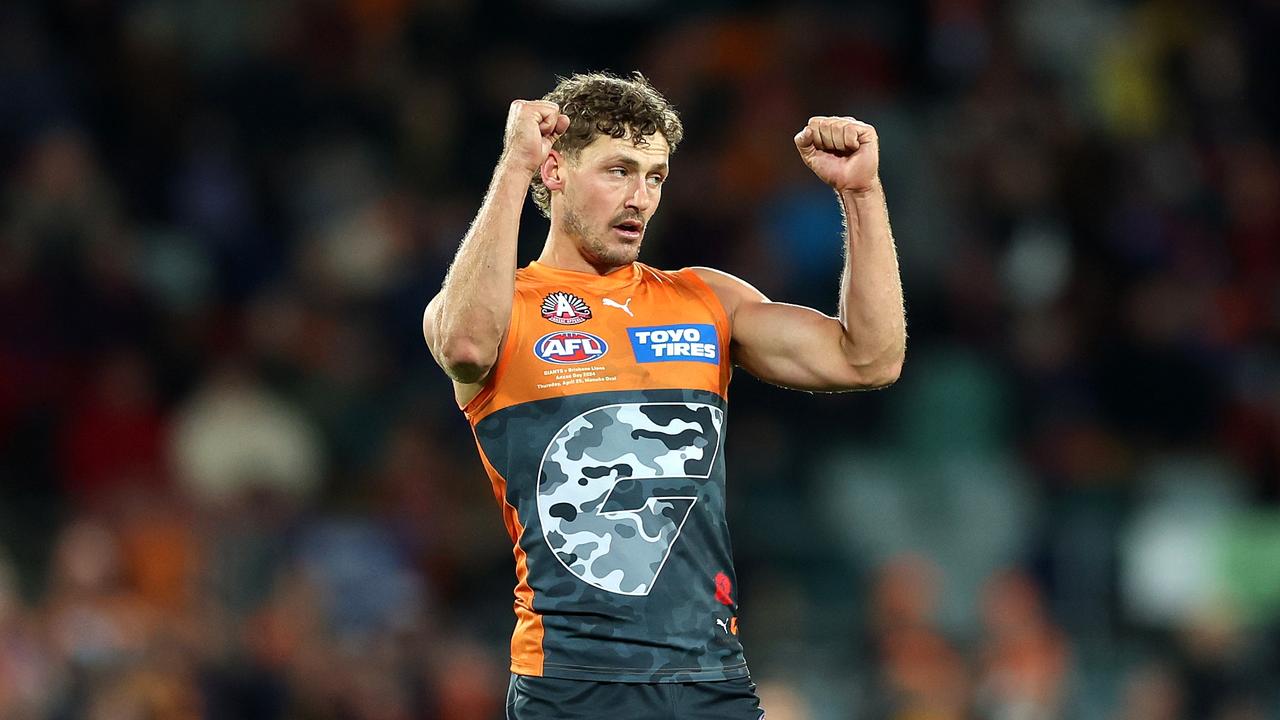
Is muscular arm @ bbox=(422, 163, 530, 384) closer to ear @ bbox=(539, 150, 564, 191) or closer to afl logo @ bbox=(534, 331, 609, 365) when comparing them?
afl logo @ bbox=(534, 331, 609, 365)

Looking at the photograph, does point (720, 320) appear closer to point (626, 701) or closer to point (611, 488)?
point (611, 488)

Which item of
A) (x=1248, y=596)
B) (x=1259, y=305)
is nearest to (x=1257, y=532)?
(x=1248, y=596)

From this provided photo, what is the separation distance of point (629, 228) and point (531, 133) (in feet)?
1.39

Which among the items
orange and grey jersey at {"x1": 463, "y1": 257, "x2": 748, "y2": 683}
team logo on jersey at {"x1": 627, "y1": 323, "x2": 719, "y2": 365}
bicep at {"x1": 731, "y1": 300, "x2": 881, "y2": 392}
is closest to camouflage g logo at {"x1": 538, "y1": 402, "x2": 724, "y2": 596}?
A: orange and grey jersey at {"x1": 463, "y1": 257, "x2": 748, "y2": 683}

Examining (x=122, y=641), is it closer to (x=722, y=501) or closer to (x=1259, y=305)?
(x=722, y=501)

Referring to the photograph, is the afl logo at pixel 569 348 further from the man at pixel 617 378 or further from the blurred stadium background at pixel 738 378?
the blurred stadium background at pixel 738 378

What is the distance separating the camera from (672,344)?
4.82 metres

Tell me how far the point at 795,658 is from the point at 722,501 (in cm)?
556

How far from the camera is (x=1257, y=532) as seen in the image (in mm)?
10719

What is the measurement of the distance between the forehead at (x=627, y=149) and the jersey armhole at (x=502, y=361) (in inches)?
17.3

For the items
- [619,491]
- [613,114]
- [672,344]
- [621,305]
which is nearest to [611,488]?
[619,491]

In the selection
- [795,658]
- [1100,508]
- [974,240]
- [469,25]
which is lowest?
[795,658]

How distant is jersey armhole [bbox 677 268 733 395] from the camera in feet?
16.3

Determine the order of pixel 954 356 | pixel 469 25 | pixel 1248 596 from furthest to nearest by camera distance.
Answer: pixel 469 25 < pixel 954 356 < pixel 1248 596
